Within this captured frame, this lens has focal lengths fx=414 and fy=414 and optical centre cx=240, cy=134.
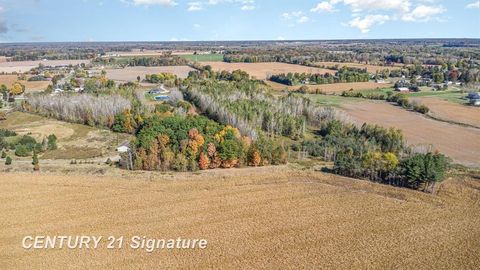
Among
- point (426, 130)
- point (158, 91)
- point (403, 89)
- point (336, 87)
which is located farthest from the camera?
point (336, 87)

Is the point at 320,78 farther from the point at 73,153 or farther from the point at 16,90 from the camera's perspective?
the point at 73,153

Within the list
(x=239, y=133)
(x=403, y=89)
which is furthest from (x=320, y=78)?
(x=239, y=133)

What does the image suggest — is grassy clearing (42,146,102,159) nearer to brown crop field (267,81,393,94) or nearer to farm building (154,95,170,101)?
farm building (154,95,170,101)

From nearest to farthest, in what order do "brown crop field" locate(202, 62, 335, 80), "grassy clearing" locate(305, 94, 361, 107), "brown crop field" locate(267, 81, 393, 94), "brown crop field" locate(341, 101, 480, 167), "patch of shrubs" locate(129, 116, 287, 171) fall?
"patch of shrubs" locate(129, 116, 287, 171) < "brown crop field" locate(341, 101, 480, 167) < "grassy clearing" locate(305, 94, 361, 107) < "brown crop field" locate(267, 81, 393, 94) < "brown crop field" locate(202, 62, 335, 80)

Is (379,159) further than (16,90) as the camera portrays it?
No

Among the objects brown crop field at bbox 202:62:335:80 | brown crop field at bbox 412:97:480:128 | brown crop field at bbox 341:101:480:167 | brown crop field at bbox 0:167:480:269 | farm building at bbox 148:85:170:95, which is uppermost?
brown crop field at bbox 202:62:335:80

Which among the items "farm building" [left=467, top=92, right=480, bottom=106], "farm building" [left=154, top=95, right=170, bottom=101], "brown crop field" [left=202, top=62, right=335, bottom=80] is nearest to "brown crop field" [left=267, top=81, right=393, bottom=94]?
"brown crop field" [left=202, top=62, right=335, bottom=80]

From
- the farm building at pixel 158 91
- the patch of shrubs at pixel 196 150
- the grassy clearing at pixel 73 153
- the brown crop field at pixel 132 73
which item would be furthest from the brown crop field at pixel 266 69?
the patch of shrubs at pixel 196 150

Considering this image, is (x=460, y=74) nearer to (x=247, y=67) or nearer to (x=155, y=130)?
(x=247, y=67)
